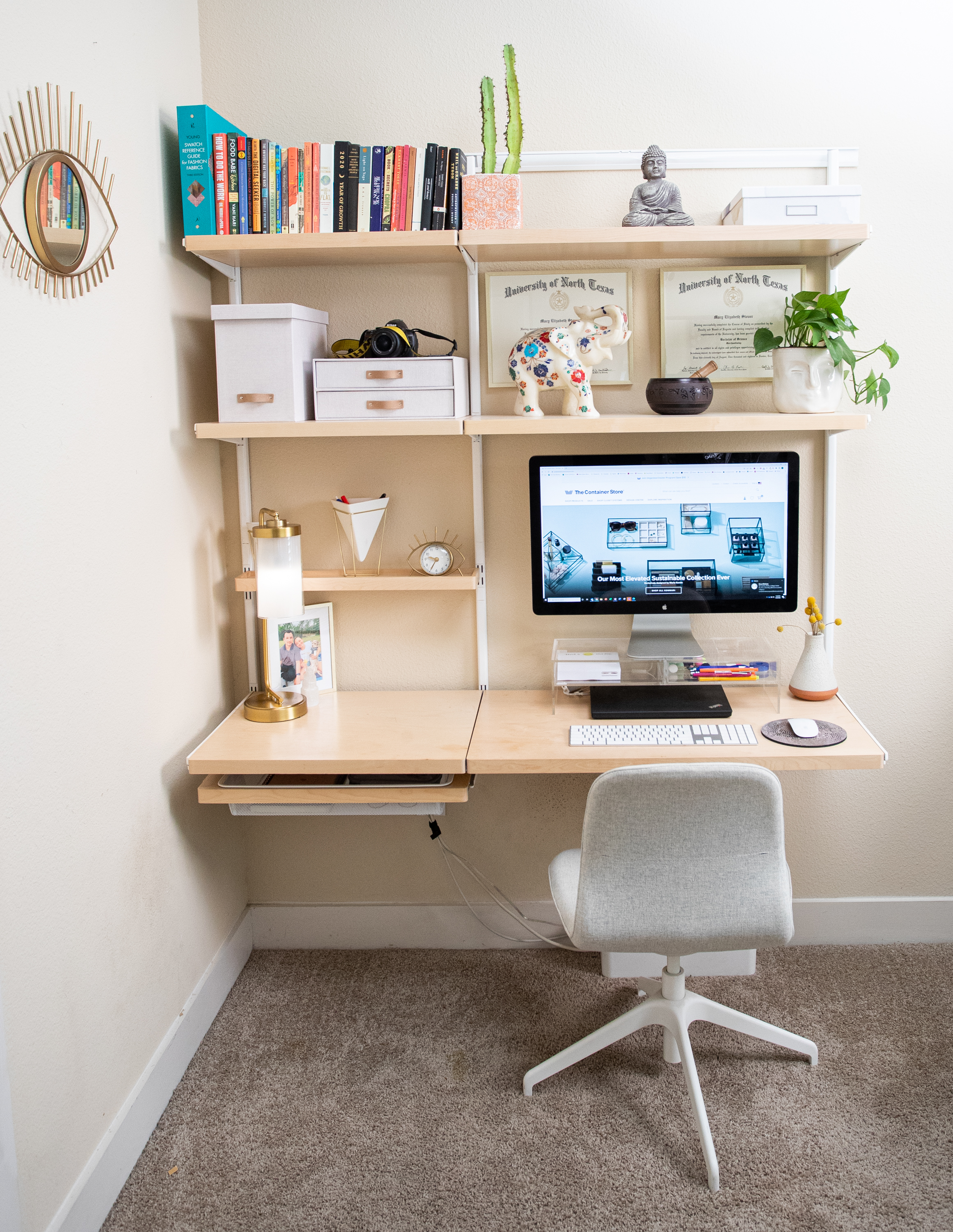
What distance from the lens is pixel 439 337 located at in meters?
2.18

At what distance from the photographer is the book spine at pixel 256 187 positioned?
2.11m

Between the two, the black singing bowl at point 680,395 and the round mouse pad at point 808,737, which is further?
the black singing bowl at point 680,395

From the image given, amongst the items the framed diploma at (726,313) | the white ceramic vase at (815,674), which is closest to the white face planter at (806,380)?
the framed diploma at (726,313)

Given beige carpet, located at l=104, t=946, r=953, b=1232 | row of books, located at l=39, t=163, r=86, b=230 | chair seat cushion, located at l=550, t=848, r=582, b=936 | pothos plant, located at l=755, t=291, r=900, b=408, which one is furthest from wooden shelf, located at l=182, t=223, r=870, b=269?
beige carpet, located at l=104, t=946, r=953, b=1232

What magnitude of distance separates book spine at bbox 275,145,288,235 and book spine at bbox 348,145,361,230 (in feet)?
0.44

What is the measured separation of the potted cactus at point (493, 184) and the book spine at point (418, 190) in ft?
0.30

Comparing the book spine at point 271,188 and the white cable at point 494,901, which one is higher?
the book spine at point 271,188

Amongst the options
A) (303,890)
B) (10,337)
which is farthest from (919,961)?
(10,337)

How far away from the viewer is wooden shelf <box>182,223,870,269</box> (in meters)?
2.05

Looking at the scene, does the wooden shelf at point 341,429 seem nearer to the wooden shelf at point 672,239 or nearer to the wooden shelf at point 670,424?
the wooden shelf at point 670,424

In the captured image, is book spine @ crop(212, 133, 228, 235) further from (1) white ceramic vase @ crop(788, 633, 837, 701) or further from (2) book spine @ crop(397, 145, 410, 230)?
(1) white ceramic vase @ crop(788, 633, 837, 701)

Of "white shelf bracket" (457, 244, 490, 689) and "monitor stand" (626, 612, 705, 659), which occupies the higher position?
"white shelf bracket" (457, 244, 490, 689)

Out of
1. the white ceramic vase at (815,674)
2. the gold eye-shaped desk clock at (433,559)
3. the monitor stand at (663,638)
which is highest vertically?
the gold eye-shaped desk clock at (433,559)

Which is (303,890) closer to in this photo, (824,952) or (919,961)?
(824,952)
